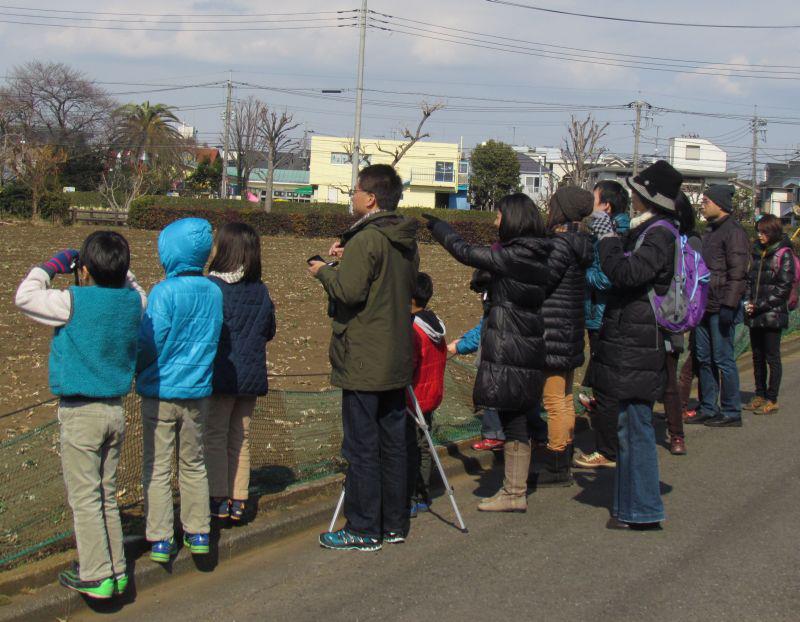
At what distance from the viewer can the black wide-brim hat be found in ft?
17.4

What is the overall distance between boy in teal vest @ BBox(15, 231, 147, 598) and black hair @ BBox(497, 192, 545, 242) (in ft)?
7.21

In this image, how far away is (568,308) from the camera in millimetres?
5938

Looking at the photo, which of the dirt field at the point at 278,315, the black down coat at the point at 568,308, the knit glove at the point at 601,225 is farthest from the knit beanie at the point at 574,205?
the dirt field at the point at 278,315

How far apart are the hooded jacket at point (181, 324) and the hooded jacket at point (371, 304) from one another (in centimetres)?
60

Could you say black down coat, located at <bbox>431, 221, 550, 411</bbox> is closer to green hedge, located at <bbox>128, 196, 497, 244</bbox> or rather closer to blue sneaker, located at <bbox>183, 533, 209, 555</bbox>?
blue sneaker, located at <bbox>183, 533, 209, 555</bbox>

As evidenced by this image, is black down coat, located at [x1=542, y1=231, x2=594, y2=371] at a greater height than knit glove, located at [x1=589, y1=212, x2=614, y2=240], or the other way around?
knit glove, located at [x1=589, y1=212, x2=614, y2=240]

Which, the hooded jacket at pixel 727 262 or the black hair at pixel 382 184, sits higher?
the black hair at pixel 382 184

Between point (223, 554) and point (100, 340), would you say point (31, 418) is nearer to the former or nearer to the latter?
point (223, 554)

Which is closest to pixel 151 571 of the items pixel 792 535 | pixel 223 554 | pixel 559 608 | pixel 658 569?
pixel 223 554

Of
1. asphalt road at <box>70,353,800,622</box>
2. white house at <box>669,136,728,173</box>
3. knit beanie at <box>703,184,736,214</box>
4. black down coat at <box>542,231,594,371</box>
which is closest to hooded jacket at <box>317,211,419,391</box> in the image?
asphalt road at <box>70,353,800,622</box>

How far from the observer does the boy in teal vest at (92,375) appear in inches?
154

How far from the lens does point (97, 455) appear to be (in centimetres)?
402

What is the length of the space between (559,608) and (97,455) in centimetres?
222

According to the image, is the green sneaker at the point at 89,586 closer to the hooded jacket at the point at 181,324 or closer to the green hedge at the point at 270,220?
the hooded jacket at the point at 181,324
